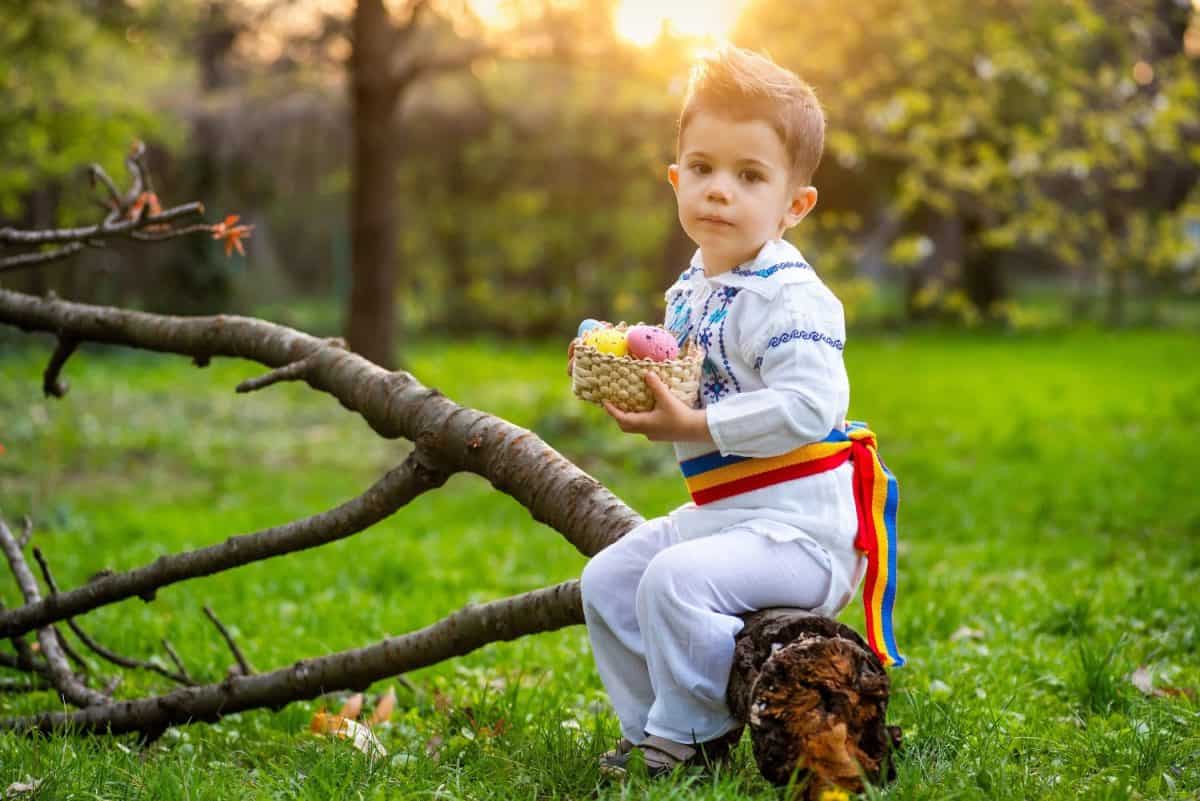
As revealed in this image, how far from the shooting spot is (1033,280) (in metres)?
31.4

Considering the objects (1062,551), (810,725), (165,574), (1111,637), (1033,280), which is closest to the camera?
(810,725)

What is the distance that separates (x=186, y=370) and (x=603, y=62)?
22.6 feet

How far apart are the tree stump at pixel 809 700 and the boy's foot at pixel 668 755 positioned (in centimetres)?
16

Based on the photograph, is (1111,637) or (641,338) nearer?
(641,338)

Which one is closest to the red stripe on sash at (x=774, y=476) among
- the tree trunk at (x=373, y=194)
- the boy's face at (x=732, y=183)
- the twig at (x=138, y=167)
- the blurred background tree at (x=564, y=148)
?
the boy's face at (x=732, y=183)

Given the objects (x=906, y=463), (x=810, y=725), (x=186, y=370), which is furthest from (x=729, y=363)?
(x=186, y=370)

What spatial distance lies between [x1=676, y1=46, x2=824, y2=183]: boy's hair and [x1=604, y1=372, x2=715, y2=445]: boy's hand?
0.58 m

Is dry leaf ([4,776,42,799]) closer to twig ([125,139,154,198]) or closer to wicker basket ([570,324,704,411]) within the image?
wicker basket ([570,324,704,411])

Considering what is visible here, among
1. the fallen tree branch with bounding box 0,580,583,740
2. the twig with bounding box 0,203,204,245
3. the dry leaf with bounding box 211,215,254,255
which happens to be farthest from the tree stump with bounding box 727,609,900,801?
the twig with bounding box 0,203,204,245

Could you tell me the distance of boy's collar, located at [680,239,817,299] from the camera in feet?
8.41

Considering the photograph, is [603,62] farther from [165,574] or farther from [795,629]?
[795,629]

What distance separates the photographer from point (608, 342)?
2.53 m

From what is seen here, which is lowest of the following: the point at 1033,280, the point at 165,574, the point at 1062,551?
the point at 1033,280

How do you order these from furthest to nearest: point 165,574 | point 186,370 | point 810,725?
point 186,370 < point 165,574 < point 810,725
